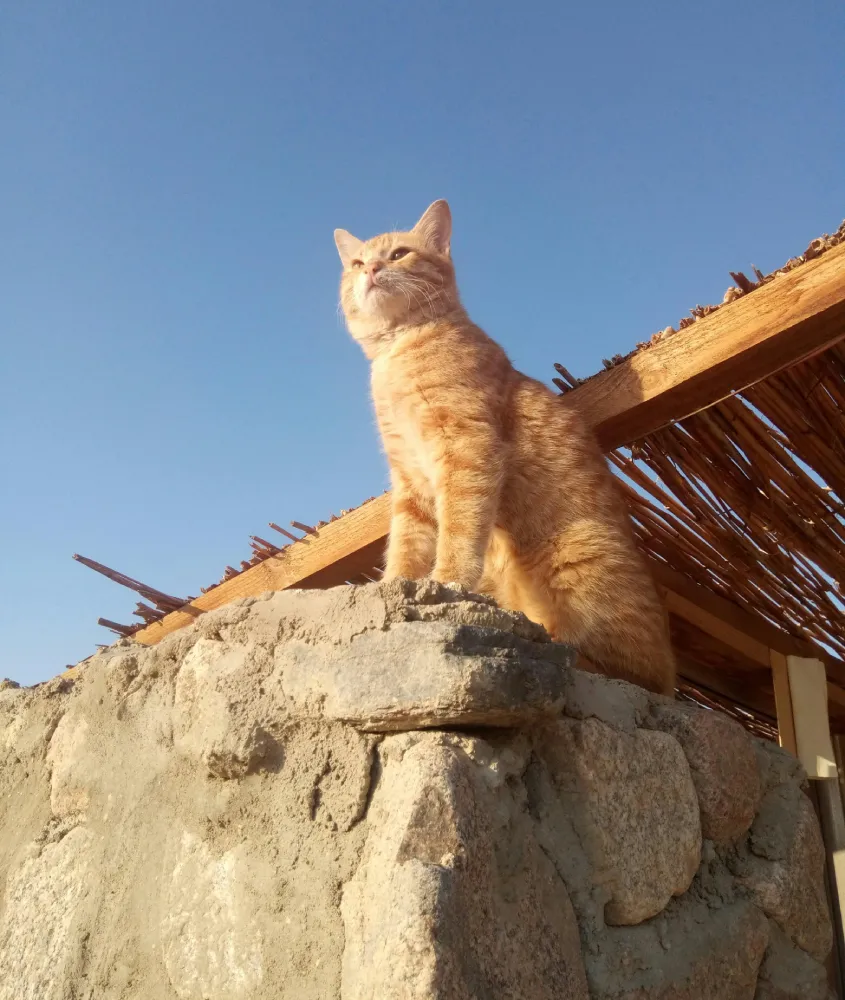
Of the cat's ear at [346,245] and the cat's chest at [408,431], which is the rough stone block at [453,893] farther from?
the cat's ear at [346,245]

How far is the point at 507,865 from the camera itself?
4.87 ft

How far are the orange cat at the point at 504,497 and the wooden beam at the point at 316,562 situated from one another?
0.43 meters

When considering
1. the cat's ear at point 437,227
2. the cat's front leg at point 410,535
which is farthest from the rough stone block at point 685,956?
the cat's ear at point 437,227

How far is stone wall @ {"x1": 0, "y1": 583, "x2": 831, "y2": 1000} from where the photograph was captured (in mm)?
1414

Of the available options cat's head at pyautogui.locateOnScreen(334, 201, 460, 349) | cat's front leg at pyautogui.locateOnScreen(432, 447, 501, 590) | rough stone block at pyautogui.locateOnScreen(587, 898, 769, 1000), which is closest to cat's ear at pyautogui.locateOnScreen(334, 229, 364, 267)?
cat's head at pyautogui.locateOnScreen(334, 201, 460, 349)

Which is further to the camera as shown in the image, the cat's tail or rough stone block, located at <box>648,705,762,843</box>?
the cat's tail

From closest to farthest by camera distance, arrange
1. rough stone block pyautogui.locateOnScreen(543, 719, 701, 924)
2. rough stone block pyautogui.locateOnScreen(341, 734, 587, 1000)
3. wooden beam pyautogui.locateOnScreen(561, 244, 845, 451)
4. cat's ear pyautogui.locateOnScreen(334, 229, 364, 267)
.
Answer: rough stone block pyautogui.locateOnScreen(341, 734, 587, 1000) → rough stone block pyautogui.locateOnScreen(543, 719, 701, 924) → wooden beam pyautogui.locateOnScreen(561, 244, 845, 451) → cat's ear pyautogui.locateOnScreen(334, 229, 364, 267)

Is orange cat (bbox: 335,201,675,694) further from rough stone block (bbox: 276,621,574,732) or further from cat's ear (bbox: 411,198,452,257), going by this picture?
rough stone block (bbox: 276,621,574,732)

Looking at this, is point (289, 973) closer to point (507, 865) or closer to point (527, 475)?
point (507, 865)

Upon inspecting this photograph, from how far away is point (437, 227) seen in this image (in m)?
3.93

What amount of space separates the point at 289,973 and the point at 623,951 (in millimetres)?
619

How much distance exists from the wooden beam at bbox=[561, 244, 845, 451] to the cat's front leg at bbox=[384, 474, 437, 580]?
2.21ft

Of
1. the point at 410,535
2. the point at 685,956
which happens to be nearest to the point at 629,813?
the point at 685,956

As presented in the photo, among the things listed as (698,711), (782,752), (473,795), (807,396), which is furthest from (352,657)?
(807,396)
